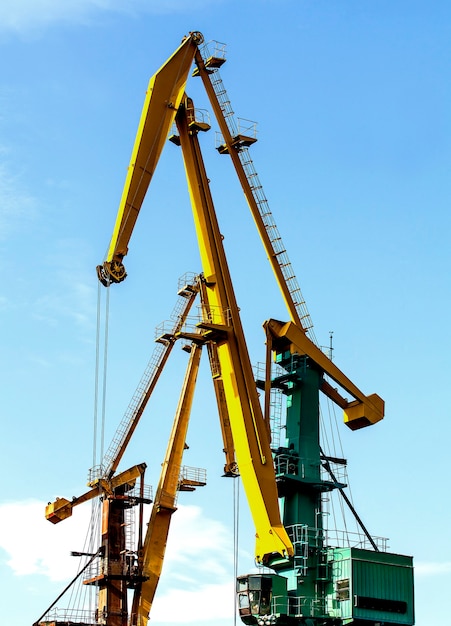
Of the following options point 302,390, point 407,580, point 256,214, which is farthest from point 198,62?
point 407,580

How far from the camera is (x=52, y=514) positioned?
2012 inches

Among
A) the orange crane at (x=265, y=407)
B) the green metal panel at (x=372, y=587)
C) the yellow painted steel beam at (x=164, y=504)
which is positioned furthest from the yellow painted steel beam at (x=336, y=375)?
the yellow painted steel beam at (x=164, y=504)

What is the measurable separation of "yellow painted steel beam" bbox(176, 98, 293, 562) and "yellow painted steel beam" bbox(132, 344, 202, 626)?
9669 mm

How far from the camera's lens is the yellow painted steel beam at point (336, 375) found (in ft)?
151

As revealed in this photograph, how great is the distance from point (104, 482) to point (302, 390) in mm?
11313

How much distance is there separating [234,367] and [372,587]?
390 inches

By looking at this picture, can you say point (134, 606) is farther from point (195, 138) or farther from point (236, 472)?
point (195, 138)

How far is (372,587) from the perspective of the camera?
4300cm

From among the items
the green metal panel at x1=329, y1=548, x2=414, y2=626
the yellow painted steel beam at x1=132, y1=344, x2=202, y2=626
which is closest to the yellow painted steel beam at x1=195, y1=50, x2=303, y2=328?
the yellow painted steel beam at x1=132, y1=344, x2=202, y2=626

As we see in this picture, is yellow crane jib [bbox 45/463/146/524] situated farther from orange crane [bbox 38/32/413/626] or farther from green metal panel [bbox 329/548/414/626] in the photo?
green metal panel [bbox 329/548/414/626]

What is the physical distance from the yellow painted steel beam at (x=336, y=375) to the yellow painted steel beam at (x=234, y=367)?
236 cm

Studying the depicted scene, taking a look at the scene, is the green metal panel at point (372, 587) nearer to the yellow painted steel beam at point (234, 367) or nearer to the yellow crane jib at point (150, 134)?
the yellow painted steel beam at point (234, 367)

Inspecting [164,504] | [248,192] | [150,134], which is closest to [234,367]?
[248,192]

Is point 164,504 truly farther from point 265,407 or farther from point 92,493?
point 265,407
